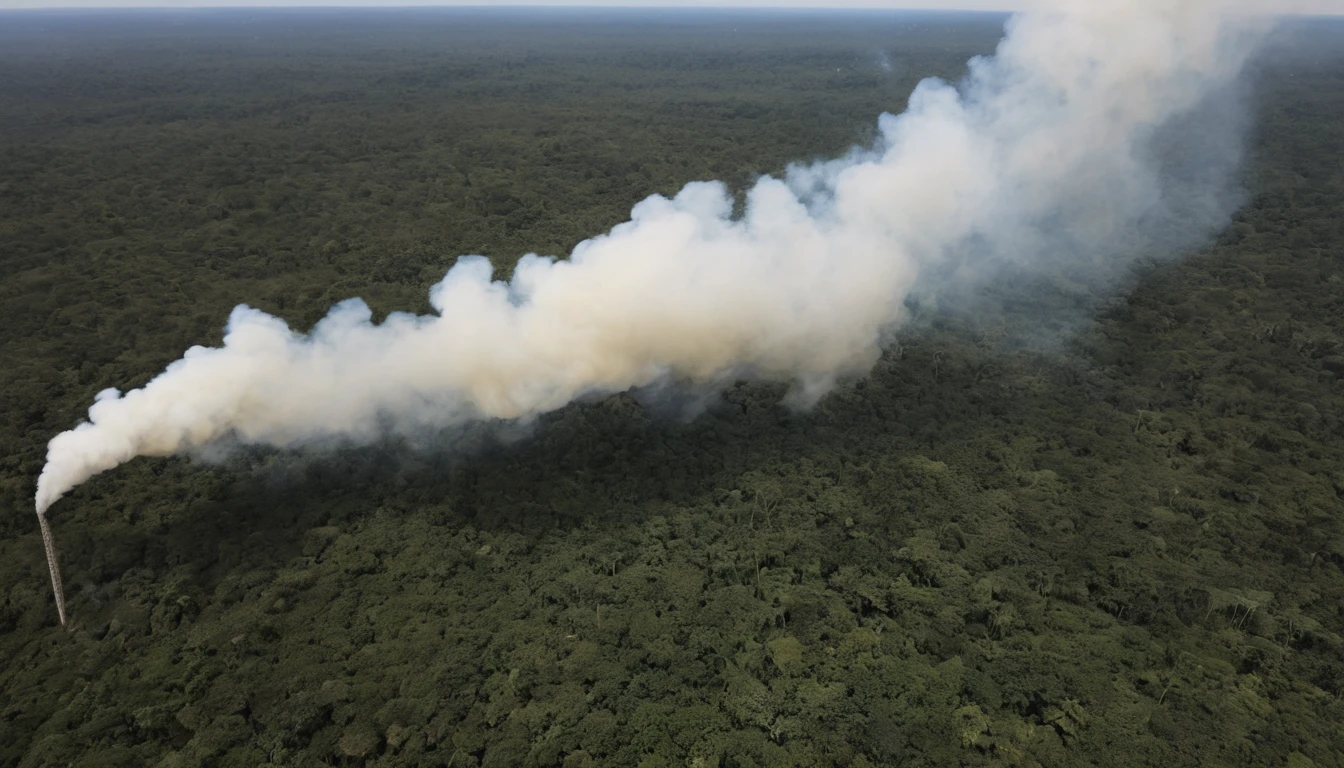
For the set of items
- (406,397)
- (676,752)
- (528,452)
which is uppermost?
(406,397)

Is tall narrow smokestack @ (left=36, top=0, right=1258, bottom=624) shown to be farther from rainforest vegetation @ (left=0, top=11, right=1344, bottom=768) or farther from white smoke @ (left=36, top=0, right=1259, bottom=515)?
rainforest vegetation @ (left=0, top=11, right=1344, bottom=768)

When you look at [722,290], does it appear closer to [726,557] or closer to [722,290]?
[722,290]

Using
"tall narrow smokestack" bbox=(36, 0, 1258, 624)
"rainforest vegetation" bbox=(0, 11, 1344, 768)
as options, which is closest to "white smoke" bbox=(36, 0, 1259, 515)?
"tall narrow smokestack" bbox=(36, 0, 1258, 624)

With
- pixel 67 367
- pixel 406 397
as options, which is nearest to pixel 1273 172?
pixel 406 397

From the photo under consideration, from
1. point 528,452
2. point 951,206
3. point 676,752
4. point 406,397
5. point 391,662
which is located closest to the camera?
point 676,752

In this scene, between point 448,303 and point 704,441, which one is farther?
point 704,441

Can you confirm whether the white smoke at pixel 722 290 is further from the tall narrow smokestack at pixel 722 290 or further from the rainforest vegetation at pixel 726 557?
the rainforest vegetation at pixel 726 557

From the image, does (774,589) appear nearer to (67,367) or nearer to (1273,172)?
(67,367)
